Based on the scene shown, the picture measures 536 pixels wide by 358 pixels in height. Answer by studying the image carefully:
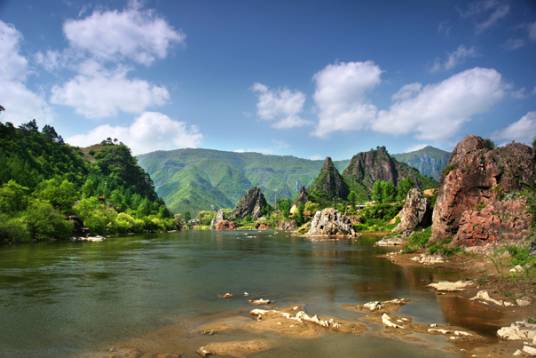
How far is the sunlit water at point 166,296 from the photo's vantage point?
1906cm

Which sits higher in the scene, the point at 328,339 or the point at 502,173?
the point at 502,173

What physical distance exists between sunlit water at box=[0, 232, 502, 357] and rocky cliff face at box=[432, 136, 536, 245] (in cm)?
1207

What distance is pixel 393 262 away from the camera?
54.6 meters

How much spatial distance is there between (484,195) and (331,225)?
8637 centimetres

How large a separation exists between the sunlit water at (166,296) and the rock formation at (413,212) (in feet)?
187

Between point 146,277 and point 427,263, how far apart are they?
120ft

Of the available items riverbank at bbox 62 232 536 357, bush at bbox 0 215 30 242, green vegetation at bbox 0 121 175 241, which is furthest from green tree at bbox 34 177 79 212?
riverbank at bbox 62 232 536 357

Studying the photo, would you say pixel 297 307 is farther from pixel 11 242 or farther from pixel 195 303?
pixel 11 242

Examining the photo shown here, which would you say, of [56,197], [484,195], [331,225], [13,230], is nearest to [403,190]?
[331,225]

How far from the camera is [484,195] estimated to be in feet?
183

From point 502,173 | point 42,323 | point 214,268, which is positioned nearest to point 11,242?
point 214,268

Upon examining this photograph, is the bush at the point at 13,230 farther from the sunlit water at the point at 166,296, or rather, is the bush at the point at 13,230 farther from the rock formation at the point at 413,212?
the rock formation at the point at 413,212

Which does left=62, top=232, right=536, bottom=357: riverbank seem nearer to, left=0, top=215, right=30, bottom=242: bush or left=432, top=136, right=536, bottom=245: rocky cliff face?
left=432, top=136, right=536, bottom=245: rocky cliff face

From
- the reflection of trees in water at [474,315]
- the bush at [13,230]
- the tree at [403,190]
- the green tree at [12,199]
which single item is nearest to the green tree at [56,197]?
the green tree at [12,199]
